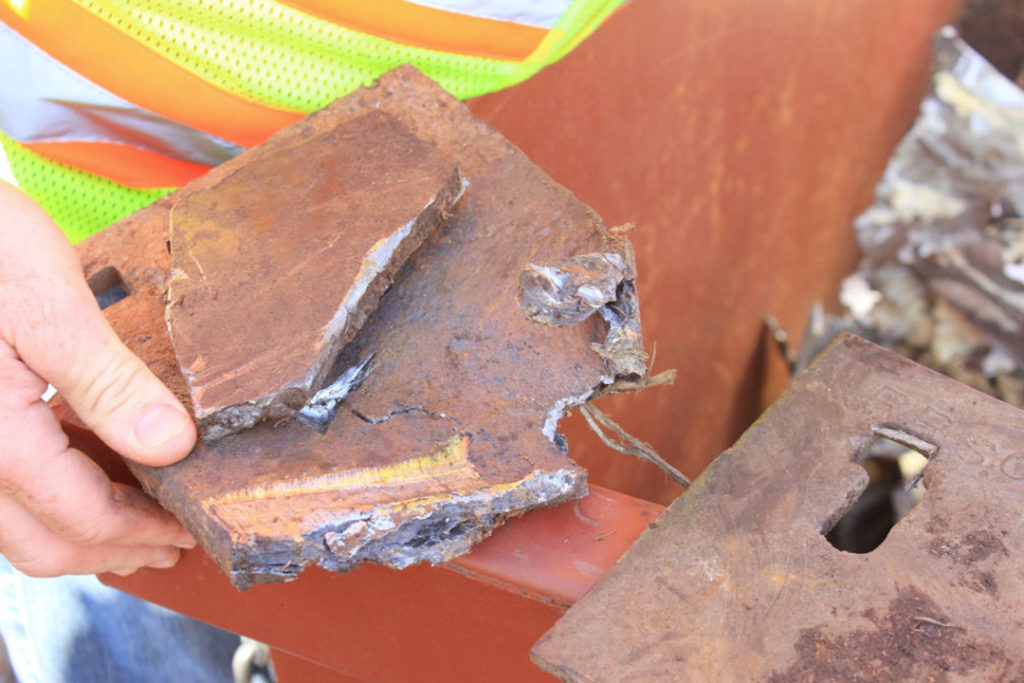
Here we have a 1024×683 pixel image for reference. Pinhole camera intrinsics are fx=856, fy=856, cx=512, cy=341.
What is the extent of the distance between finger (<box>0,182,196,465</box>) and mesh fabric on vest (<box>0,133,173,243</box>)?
27.5 inches

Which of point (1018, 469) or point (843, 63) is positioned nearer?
point (1018, 469)

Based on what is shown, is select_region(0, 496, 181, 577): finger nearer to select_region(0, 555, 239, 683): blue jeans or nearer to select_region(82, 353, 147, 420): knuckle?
select_region(82, 353, 147, 420): knuckle

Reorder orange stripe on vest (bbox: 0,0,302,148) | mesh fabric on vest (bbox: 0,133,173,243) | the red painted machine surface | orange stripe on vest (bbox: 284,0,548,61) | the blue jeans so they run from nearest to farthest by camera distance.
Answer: the red painted machine surface
orange stripe on vest (bbox: 0,0,302,148)
orange stripe on vest (bbox: 284,0,548,61)
mesh fabric on vest (bbox: 0,133,173,243)
the blue jeans

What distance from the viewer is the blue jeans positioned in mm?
1864

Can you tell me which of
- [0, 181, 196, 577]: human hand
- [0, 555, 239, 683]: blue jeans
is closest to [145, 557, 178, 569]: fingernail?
[0, 181, 196, 577]: human hand

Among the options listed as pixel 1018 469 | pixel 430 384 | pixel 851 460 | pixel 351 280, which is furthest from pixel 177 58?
pixel 1018 469

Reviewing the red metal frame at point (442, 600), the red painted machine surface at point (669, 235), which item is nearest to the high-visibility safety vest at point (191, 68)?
the red painted machine surface at point (669, 235)

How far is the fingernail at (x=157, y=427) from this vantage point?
3.44 feet

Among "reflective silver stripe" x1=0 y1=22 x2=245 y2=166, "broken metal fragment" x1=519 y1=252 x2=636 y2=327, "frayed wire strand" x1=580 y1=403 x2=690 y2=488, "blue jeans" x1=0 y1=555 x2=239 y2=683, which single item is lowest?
"blue jeans" x1=0 y1=555 x2=239 y2=683

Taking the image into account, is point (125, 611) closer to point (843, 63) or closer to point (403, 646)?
point (403, 646)

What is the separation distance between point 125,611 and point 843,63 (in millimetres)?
2868

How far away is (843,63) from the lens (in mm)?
3092

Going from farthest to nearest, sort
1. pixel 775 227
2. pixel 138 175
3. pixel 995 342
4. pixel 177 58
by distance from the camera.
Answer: pixel 775 227
pixel 995 342
pixel 138 175
pixel 177 58

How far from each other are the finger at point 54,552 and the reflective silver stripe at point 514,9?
107 centimetres
